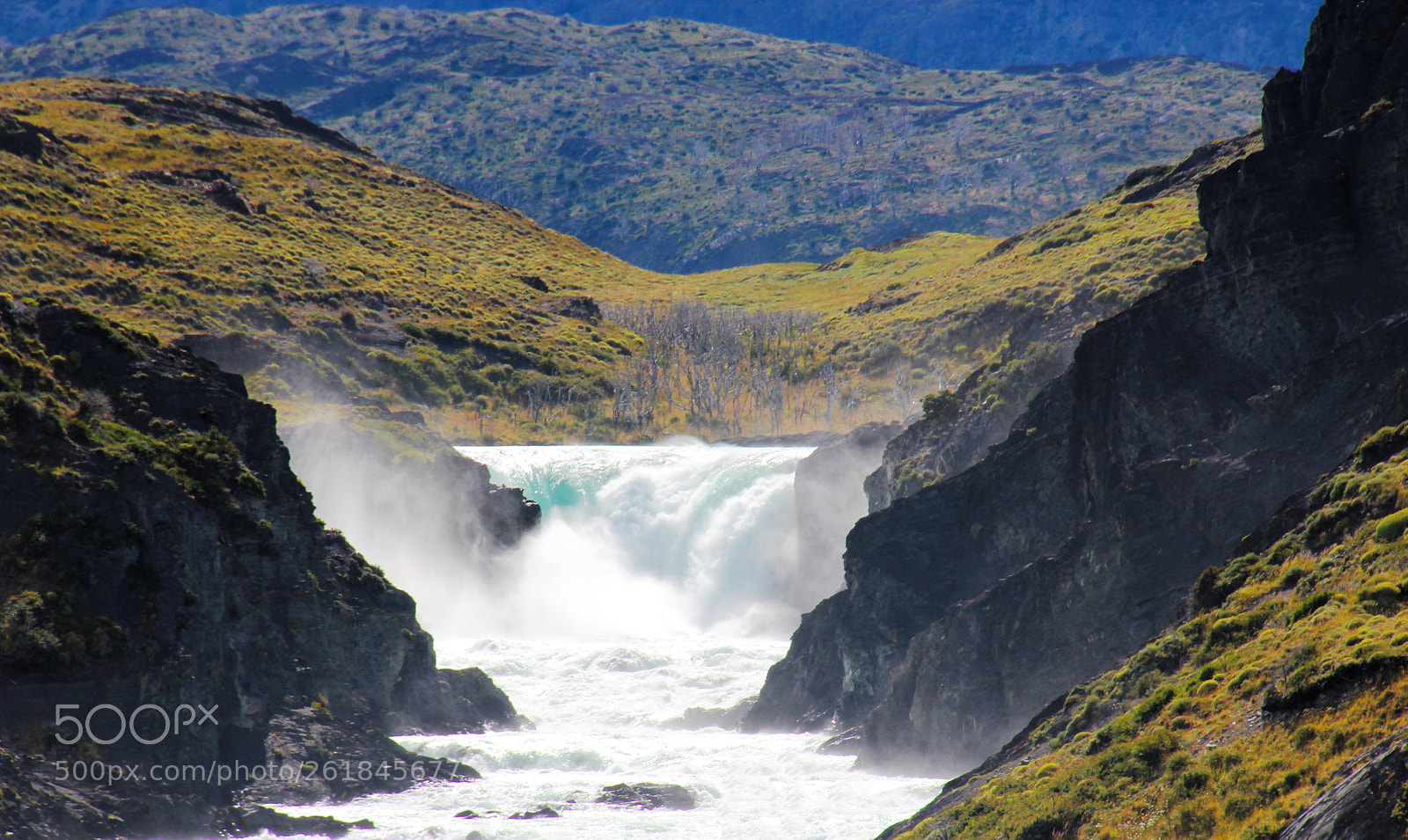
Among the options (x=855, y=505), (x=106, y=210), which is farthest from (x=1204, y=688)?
(x=106, y=210)

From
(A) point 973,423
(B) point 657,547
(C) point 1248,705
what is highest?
(A) point 973,423

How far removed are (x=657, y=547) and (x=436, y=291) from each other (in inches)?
2846

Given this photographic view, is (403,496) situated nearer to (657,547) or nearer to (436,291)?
(657,547)

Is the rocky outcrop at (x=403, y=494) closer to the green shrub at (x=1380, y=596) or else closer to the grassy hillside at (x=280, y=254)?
the grassy hillside at (x=280, y=254)

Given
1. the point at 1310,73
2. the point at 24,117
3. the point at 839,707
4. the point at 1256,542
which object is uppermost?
the point at 24,117

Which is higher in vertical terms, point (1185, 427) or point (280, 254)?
point (280, 254)

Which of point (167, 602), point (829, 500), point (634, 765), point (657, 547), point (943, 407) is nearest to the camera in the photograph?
point (167, 602)

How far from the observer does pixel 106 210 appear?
125812 millimetres

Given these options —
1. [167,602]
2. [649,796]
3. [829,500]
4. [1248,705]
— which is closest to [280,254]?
[829,500]

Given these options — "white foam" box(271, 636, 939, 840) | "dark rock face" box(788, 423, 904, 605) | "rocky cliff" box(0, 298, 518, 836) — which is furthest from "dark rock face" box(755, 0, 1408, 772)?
"dark rock face" box(788, 423, 904, 605)

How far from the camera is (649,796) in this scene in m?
43.9

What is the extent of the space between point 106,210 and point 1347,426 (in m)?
123

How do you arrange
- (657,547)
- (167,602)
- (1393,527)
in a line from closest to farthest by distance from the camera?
(1393,527)
(167,602)
(657,547)

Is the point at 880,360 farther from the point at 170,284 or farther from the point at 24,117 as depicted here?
the point at 24,117
